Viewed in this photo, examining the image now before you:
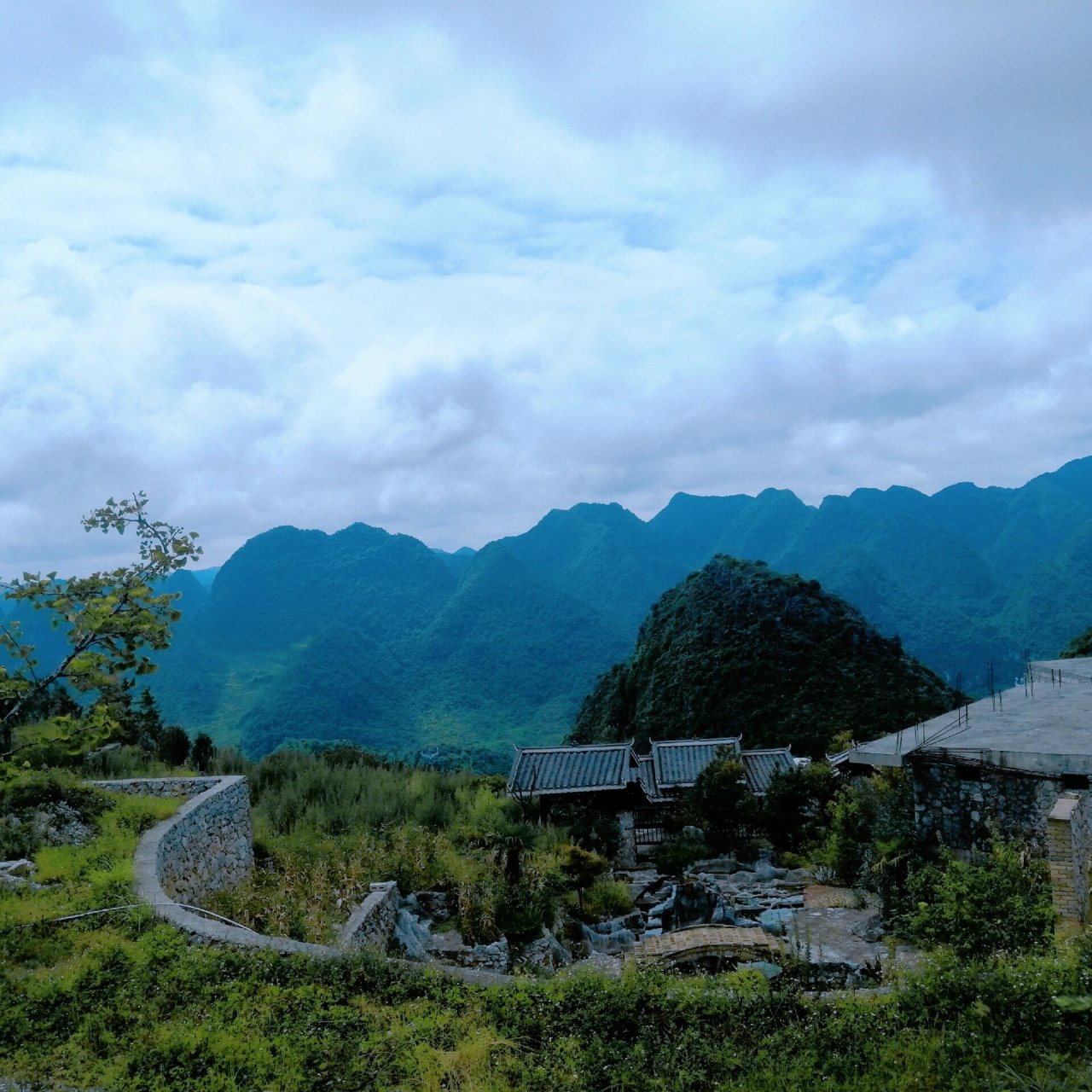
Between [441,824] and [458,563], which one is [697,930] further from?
[458,563]

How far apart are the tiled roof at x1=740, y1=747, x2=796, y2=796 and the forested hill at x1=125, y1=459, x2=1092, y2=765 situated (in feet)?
118

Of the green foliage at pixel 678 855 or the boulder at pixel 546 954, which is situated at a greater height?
the boulder at pixel 546 954

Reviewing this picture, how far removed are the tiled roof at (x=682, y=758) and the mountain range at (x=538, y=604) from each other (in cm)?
3191

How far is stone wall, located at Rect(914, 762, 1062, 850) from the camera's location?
9719 mm

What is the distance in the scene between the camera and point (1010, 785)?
10.0 meters

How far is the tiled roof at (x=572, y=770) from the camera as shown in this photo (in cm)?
2233

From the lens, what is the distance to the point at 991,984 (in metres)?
5.23

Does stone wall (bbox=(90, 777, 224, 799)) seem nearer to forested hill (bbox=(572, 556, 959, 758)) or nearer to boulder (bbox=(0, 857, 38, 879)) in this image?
boulder (bbox=(0, 857, 38, 879))

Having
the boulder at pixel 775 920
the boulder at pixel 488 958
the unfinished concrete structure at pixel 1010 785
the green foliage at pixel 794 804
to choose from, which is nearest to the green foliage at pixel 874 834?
the unfinished concrete structure at pixel 1010 785

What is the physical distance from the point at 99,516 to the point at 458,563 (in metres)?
169

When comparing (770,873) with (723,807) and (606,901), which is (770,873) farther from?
(606,901)

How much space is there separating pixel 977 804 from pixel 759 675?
37499 mm

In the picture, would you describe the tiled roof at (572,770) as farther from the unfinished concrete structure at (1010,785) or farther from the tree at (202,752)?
the unfinished concrete structure at (1010,785)

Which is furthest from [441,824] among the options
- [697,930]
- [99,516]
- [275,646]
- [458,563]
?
[458,563]
